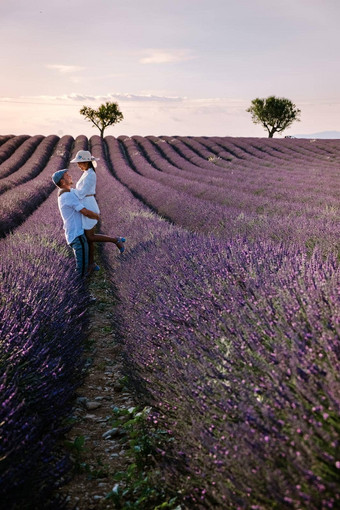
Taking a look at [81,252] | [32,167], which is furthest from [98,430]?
[32,167]

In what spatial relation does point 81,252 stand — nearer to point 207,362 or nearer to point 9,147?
point 207,362

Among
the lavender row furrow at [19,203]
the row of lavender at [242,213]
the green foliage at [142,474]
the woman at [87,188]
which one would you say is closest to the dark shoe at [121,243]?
the woman at [87,188]

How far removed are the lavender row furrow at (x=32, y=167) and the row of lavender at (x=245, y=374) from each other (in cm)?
1065

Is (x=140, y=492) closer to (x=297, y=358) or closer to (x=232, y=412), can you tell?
(x=232, y=412)

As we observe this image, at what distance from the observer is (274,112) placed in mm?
42844

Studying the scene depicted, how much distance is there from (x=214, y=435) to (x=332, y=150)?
2741 centimetres

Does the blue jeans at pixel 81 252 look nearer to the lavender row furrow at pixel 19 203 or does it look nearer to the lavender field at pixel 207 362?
the lavender field at pixel 207 362

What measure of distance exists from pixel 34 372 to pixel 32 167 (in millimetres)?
19386

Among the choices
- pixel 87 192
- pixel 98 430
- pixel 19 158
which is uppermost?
pixel 19 158

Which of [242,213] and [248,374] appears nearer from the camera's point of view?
[248,374]

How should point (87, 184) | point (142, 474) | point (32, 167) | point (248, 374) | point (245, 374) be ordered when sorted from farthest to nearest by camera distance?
point (32, 167) → point (87, 184) → point (142, 474) → point (248, 374) → point (245, 374)

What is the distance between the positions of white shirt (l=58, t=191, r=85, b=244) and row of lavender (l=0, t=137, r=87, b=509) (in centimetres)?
54

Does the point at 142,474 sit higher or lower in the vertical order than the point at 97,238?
lower

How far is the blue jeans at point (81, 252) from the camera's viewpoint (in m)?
5.12
